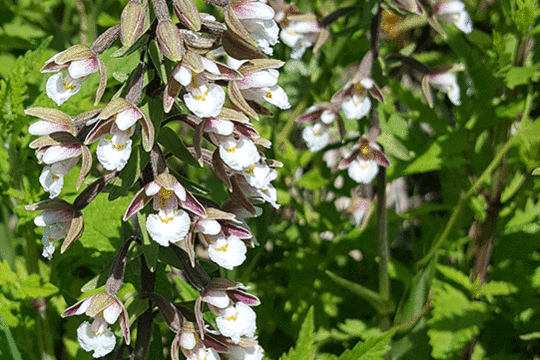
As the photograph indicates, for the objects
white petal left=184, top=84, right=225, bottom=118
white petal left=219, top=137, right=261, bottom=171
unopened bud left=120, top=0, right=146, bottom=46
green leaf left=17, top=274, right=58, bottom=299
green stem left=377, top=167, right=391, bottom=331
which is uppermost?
unopened bud left=120, top=0, right=146, bottom=46

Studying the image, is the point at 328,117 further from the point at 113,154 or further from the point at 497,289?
the point at 113,154

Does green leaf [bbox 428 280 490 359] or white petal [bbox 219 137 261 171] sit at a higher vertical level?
white petal [bbox 219 137 261 171]

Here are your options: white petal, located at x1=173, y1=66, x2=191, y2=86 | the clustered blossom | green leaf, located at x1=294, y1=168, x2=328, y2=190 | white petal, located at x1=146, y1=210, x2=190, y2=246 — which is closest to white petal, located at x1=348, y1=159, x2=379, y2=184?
green leaf, located at x1=294, y1=168, x2=328, y2=190

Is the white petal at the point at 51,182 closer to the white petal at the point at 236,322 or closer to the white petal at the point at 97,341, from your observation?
the white petal at the point at 97,341

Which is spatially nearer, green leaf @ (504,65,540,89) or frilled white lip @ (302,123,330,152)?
green leaf @ (504,65,540,89)

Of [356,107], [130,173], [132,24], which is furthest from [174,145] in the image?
[356,107]

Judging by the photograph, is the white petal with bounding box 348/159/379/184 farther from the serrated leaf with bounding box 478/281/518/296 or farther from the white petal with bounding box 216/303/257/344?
the white petal with bounding box 216/303/257/344

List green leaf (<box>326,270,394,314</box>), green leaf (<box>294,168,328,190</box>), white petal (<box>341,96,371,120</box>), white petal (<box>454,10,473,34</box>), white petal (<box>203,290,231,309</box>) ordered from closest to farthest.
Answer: white petal (<box>203,290,231,309</box>), white petal (<box>341,96,371,120</box>), green leaf (<box>326,270,394,314</box>), white petal (<box>454,10,473,34</box>), green leaf (<box>294,168,328,190</box>)

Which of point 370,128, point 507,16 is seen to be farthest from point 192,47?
point 507,16

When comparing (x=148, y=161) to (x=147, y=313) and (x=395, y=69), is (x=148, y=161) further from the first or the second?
(x=395, y=69)
